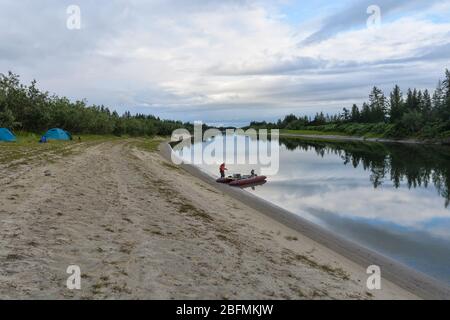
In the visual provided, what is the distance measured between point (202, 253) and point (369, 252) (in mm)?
8453

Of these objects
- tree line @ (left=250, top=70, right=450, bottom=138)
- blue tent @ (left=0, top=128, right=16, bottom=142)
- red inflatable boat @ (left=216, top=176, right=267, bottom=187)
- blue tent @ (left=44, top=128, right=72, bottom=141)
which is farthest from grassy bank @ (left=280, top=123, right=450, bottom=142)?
blue tent @ (left=0, top=128, right=16, bottom=142)

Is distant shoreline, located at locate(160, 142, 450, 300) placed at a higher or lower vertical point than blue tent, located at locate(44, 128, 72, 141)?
lower

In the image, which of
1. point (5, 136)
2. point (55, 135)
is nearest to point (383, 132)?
point (55, 135)

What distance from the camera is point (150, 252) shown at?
482 inches

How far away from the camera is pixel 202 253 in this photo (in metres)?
12.9

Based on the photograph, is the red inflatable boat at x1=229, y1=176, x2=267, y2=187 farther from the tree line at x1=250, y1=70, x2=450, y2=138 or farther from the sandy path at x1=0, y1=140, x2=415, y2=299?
the tree line at x1=250, y1=70, x2=450, y2=138

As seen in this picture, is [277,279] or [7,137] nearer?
[277,279]

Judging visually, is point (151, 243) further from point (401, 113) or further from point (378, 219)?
point (401, 113)

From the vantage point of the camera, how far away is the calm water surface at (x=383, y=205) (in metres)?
18.9

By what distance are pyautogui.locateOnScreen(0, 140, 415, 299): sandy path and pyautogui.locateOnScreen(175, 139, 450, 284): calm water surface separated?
460 centimetres

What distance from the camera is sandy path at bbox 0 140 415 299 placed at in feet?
31.7

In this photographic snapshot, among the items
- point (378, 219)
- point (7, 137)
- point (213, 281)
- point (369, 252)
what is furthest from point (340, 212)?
point (7, 137)

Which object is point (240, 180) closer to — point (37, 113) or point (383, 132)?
point (37, 113)

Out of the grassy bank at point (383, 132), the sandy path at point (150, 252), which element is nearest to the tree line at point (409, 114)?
the grassy bank at point (383, 132)
